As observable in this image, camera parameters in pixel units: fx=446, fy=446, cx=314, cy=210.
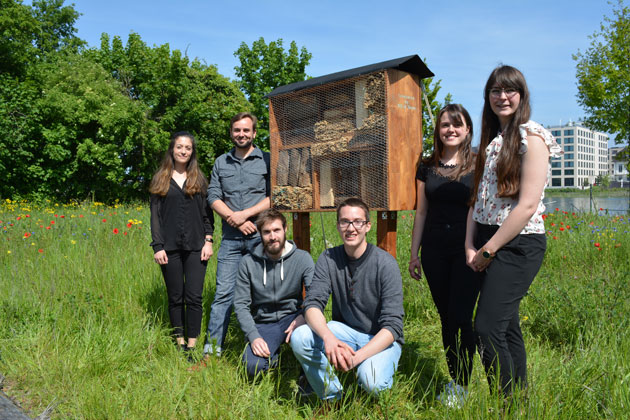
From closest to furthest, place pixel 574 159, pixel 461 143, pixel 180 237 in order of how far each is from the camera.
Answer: pixel 461 143, pixel 180 237, pixel 574 159

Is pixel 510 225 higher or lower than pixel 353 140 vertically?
lower

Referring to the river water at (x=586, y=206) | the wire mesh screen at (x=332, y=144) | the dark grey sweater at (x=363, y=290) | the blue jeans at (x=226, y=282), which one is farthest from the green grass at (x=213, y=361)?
the river water at (x=586, y=206)

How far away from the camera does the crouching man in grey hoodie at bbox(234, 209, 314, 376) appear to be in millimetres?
3658

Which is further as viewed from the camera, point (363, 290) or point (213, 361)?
point (213, 361)

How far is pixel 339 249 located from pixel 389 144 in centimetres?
89

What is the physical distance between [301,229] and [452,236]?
6.01 feet

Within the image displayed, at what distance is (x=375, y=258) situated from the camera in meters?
3.21

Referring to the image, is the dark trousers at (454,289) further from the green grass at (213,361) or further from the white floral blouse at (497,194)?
the white floral blouse at (497,194)

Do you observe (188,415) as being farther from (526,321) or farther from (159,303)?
(526,321)

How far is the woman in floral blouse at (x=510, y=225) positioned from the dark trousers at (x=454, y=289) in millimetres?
448

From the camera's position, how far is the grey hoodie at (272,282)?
375cm

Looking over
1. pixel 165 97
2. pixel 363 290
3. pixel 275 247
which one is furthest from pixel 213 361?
pixel 165 97

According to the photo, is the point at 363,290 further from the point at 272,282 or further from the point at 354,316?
the point at 272,282

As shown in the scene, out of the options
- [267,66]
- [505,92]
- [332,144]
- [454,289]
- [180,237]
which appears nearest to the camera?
[505,92]
